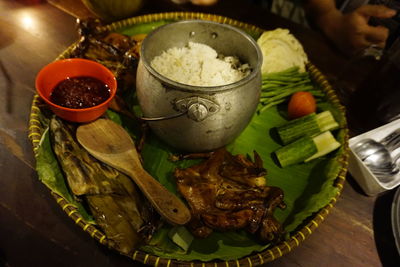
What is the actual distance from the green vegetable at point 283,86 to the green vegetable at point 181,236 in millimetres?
1226

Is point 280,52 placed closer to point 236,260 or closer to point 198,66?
point 198,66

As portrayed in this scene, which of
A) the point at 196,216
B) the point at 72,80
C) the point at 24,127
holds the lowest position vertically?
the point at 24,127

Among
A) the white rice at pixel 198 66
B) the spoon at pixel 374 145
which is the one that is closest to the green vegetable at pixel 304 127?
the spoon at pixel 374 145

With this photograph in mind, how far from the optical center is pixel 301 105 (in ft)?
7.50

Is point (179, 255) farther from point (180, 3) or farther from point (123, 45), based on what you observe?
point (180, 3)

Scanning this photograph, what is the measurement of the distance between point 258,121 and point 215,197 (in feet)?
3.07

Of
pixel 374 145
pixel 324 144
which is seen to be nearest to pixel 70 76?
pixel 324 144

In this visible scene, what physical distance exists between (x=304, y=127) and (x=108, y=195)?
147 cm

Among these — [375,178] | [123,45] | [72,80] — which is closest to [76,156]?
[72,80]

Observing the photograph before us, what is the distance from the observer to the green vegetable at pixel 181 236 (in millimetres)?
1562

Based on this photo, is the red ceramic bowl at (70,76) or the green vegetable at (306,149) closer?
the red ceramic bowl at (70,76)

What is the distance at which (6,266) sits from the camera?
4.82 ft

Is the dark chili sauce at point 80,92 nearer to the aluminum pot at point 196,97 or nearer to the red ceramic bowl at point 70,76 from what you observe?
the red ceramic bowl at point 70,76

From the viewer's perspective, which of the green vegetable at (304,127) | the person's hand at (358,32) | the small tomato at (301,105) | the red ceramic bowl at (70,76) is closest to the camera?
the red ceramic bowl at (70,76)
